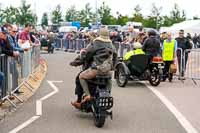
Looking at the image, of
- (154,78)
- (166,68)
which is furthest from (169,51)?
(154,78)

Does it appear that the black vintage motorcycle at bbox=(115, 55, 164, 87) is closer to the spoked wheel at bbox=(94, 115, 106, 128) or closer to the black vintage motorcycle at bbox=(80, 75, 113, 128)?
the black vintage motorcycle at bbox=(80, 75, 113, 128)

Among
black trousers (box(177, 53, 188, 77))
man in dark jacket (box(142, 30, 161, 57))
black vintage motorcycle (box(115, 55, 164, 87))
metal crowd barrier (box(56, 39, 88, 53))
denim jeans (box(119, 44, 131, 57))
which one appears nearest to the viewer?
black vintage motorcycle (box(115, 55, 164, 87))

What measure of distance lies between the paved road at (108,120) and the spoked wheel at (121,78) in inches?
51.2

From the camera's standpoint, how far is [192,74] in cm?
1959

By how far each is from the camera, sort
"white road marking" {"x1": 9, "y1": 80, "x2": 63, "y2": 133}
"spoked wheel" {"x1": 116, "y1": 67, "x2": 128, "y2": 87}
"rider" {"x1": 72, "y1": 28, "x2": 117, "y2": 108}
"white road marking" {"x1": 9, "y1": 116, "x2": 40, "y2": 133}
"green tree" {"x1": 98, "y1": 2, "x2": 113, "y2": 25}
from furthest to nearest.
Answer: "green tree" {"x1": 98, "y1": 2, "x2": 113, "y2": 25} < "spoked wheel" {"x1": 116, "y1": 67, "x2": 128, "y2": 87} < "rider" {"x1": 72, "y1": 28, "x2": 117, "y2": 108} < "white road marking" {"x1": 9, "y1": 80, "x2": 63, "y2": 133} < "white road marking" {"x1": 9, "y1": 116, "x2": 40, "y2": 133}

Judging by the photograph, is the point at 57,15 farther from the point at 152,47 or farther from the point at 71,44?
the point at 152,47

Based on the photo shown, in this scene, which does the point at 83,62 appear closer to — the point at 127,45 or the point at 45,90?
the point at 45,90

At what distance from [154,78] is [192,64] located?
5551 mm

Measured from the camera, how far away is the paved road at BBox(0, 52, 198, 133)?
9.08 meters

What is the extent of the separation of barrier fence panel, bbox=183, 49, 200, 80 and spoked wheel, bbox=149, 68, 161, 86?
2.45 m

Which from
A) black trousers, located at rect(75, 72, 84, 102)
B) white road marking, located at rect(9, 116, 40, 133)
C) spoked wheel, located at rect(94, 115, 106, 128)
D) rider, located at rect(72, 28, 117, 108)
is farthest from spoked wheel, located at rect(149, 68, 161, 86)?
spoked wheel, located at rect(94, 115, 106, 128)

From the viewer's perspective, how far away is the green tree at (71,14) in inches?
3706

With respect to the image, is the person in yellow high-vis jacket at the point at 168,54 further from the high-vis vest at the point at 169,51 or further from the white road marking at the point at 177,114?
the white road marking at the point at 177,114

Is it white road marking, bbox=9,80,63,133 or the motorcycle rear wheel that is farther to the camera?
the motorcycle rear wheel
